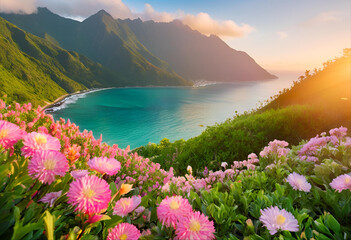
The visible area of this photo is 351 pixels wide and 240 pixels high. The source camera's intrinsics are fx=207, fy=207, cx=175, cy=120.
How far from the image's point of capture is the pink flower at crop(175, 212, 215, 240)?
1.23 metres

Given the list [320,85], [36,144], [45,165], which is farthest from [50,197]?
[320,85]

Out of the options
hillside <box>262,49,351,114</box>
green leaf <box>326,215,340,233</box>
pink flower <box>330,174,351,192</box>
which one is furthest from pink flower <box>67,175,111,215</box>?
hillside <box>262,49,351,114</box>

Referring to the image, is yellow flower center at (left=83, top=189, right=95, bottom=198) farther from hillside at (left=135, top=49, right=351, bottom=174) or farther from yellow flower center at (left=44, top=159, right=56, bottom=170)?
hillside at (left=135, top=49, right=351, bottom=174)

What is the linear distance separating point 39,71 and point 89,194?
143949 millimetres

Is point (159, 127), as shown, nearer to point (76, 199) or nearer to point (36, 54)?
point (76, 199)

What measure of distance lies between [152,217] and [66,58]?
181050mm

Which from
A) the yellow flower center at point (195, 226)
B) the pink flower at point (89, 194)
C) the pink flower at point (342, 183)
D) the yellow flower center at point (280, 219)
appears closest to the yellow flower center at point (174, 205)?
the yellow flower center at point (195, 226)

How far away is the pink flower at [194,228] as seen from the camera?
4.04ft

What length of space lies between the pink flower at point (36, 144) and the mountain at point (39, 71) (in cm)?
8398

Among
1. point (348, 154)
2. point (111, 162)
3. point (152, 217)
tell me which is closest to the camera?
point (111, 162)

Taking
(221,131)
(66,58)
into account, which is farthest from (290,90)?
(66,58)

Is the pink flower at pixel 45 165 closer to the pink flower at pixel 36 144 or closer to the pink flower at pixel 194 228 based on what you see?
the pink flower at pixel 36 144

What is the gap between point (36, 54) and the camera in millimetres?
137500

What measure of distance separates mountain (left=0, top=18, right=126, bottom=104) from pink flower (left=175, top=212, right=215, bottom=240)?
84.7m
